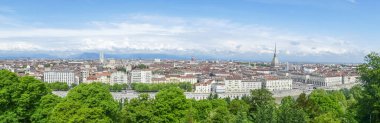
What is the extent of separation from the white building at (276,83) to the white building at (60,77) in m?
39.1

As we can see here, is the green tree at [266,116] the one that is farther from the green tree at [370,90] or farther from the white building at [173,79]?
the white building at [173,79]

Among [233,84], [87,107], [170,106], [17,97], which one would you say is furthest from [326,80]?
[17,97]

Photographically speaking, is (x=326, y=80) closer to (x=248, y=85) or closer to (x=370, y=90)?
(x=248, y=85)

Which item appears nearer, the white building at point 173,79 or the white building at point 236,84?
the white building at point 236,84

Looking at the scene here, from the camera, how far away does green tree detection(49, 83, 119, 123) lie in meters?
17.0

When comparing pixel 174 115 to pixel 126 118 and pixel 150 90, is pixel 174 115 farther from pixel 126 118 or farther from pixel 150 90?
pixel 150 90

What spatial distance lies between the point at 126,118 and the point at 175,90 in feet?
9.67

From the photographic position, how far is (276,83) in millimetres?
92438

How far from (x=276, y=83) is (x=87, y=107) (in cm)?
7760

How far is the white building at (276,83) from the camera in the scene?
89688mm

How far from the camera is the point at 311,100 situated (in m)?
25.2

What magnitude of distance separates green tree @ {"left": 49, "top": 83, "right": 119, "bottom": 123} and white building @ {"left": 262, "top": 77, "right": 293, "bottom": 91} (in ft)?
236

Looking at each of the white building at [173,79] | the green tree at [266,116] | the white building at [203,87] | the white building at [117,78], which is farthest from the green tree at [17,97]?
the white building at [117,78]

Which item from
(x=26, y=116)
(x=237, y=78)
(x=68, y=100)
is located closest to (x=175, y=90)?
(x=68, y=100)
